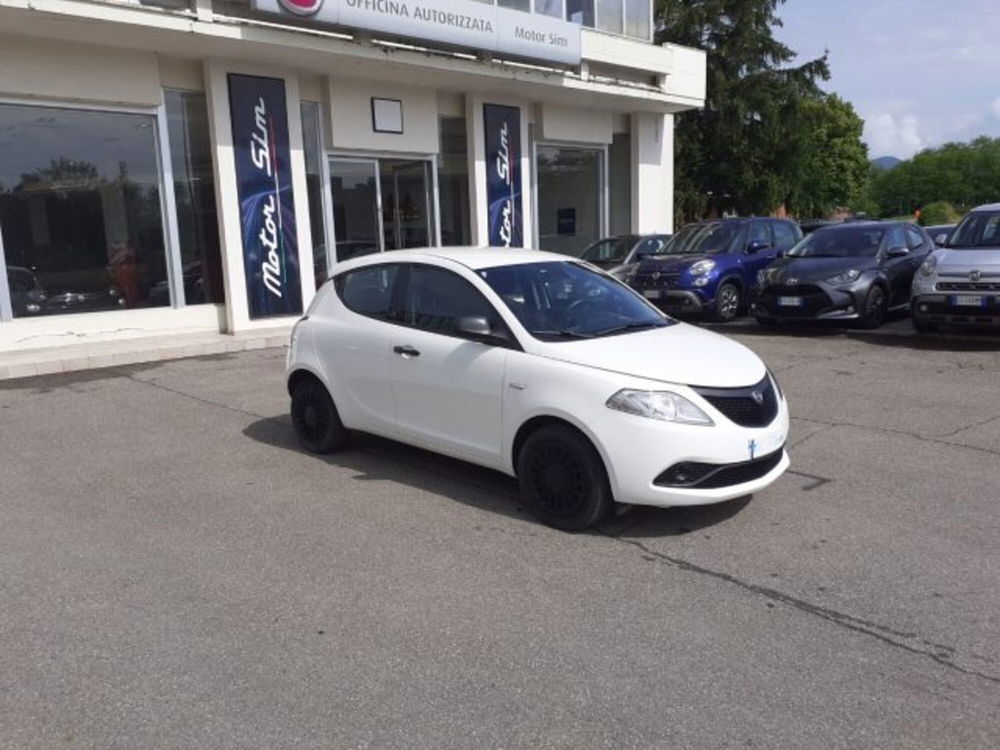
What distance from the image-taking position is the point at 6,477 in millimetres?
6207

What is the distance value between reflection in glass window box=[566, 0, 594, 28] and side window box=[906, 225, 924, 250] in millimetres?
8023

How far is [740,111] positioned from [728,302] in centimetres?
1954

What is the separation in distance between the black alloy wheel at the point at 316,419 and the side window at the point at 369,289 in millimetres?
734

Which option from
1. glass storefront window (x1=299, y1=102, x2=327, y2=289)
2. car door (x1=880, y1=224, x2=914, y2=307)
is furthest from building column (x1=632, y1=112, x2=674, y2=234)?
glass storefront window (x1=299, y1=102, x2=327, y2=289)

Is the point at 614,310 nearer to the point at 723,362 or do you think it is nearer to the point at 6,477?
the point at 723,362

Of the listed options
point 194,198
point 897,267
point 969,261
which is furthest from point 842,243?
point 194,198

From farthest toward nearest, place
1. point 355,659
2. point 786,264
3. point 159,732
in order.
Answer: point 786,264
point 355,659
point 159,732

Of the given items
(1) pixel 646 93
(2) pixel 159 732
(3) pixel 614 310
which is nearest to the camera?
(2) pixel 159 732

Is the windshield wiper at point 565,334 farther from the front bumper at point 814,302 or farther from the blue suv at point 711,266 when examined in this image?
the blue suv at point 711,266

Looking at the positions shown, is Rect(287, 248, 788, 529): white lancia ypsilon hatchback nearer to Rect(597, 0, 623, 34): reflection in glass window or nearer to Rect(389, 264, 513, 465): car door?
Rect(389, 264, 513, 465): car door

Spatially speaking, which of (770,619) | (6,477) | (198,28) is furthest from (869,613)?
(198,28)

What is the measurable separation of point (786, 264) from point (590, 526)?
28.8 feet

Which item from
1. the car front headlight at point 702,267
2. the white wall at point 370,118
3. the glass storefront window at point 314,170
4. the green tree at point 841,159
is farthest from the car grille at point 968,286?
the green tree at point 841,159

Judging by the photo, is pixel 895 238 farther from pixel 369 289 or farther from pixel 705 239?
pixel 369 289
